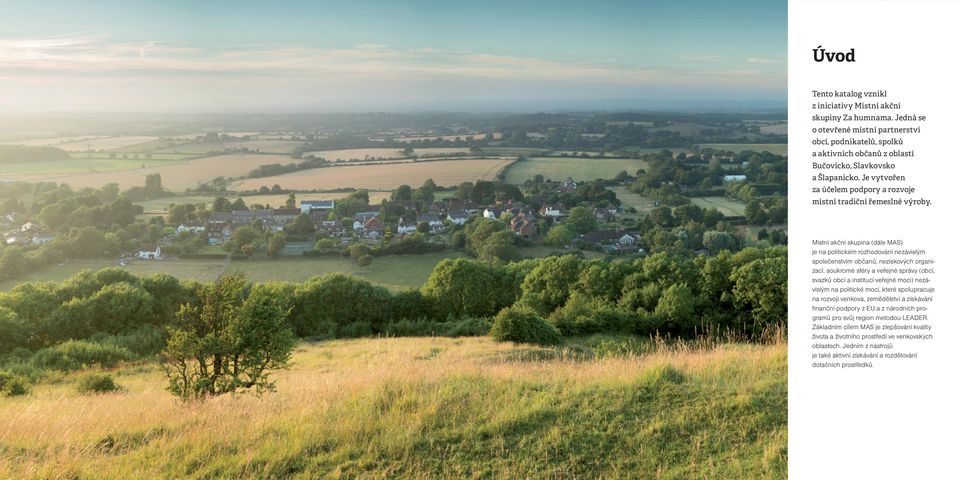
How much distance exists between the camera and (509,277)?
2691 centimetres

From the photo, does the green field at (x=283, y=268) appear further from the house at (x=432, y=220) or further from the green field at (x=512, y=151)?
the green field at (x=512, y=151)

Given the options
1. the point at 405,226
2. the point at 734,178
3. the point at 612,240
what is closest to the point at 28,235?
the point at 405,226

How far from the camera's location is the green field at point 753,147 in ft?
112

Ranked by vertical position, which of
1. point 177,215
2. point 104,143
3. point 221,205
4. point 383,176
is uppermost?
point 104,143

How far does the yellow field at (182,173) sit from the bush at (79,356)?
18.5 m

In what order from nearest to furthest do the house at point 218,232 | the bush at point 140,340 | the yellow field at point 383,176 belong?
the bush at point 140,340 < the house at point 218,232 < the yellow field at point 383,176

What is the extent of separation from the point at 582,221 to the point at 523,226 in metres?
3.37

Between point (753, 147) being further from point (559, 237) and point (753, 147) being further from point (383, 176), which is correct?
point (383, 176)

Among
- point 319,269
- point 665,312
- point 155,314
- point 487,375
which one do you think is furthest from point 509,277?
point 487,375

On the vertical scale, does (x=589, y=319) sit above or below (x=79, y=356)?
below

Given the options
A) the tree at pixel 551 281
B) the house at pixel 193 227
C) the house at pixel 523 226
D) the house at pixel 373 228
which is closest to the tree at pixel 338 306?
the tree at pixel 551 281

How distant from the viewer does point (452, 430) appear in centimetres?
547

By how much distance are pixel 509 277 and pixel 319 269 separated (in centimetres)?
927

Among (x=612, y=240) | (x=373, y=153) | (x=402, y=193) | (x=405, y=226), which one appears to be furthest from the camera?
(x=373, y=153)
